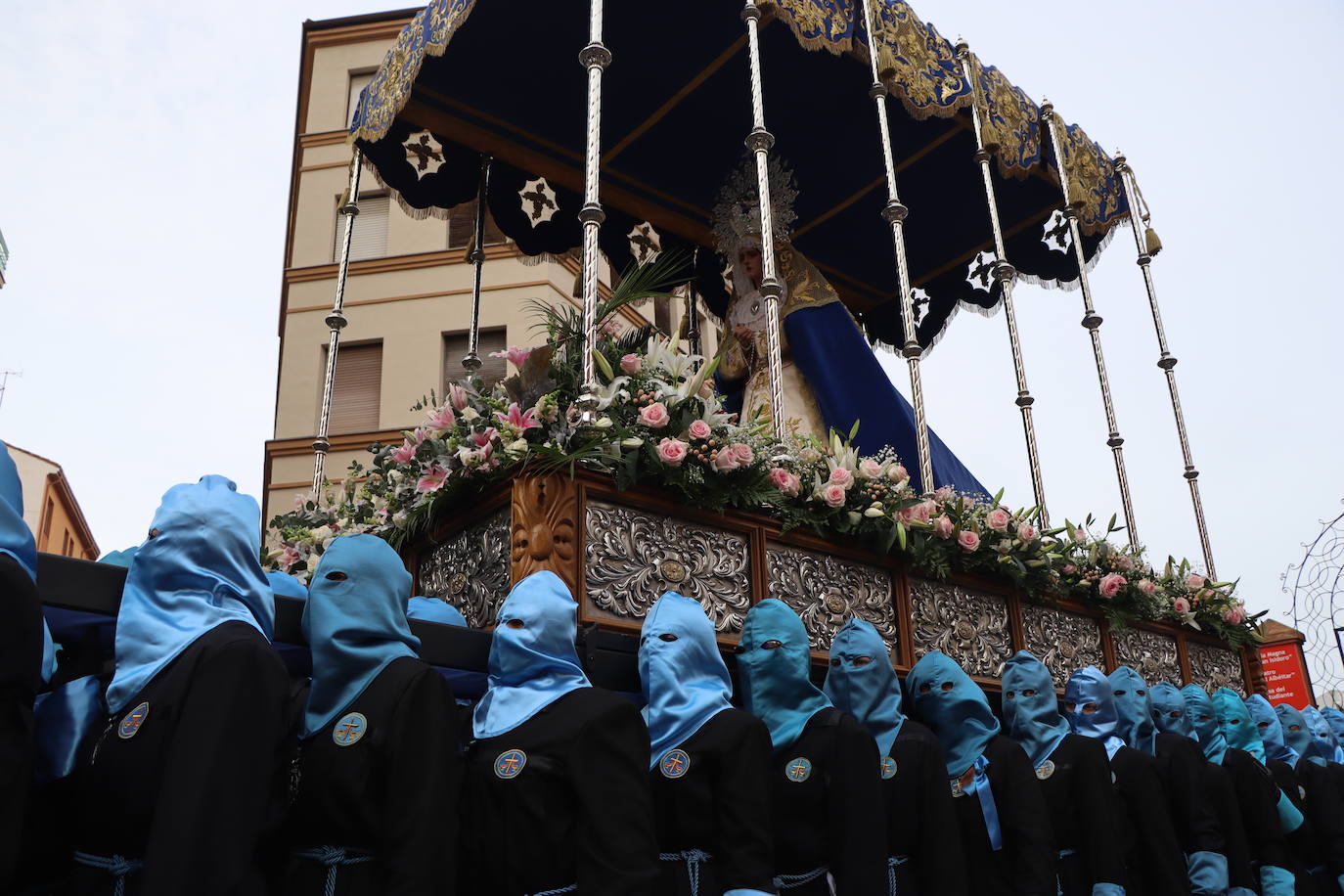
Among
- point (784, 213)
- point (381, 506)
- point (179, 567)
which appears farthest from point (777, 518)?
point (784, 213)

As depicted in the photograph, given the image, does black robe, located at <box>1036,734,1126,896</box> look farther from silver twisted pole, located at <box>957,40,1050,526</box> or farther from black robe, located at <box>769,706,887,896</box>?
silver twisted pole, located at <box>957,40,1050,526</box>

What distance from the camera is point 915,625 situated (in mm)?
5227

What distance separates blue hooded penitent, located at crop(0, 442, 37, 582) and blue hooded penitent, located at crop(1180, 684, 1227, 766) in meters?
5.44

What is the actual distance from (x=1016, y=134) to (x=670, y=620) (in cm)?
531

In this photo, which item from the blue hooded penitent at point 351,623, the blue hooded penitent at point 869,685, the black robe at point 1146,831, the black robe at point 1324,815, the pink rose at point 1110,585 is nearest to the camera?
the blue hooded penitent at point 351,623

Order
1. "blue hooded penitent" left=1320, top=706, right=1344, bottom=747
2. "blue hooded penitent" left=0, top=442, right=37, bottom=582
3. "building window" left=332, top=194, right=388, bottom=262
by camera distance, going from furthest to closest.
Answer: "building window" left=332, top=194, right=388, bottom=262 → "blue hooded penitent" left=1320, top=706, right=1344, bottom=747 → "blue hooded penitent" left=0, top=442, right=37, bottom=582

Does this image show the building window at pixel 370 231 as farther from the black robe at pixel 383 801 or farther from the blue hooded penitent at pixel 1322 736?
the black robe at pixel 383 801

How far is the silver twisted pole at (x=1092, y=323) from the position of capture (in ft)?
25.2

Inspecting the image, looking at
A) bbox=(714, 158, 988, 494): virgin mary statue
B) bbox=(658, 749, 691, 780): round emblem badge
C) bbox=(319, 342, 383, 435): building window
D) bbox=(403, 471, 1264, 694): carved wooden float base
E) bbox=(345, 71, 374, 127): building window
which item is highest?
bbox=(345, 71, 374, 127): building window

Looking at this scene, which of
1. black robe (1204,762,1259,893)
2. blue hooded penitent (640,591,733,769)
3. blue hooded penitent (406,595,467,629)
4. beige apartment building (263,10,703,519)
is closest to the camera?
blue hooded penitent (640,591,733,769)

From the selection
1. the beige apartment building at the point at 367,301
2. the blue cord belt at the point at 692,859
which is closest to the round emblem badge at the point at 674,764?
the blue cord belt at the point at 692,859

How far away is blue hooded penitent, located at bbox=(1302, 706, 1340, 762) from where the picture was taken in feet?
22.7

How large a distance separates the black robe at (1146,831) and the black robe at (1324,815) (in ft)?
5.49

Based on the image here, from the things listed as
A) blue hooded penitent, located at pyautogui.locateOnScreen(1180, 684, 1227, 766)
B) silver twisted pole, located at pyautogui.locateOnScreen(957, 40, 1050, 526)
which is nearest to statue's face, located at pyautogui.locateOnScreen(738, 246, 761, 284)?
silver twisted pole, located at pyautogui.locateOnScreen(957, 40, 1050, 526)
